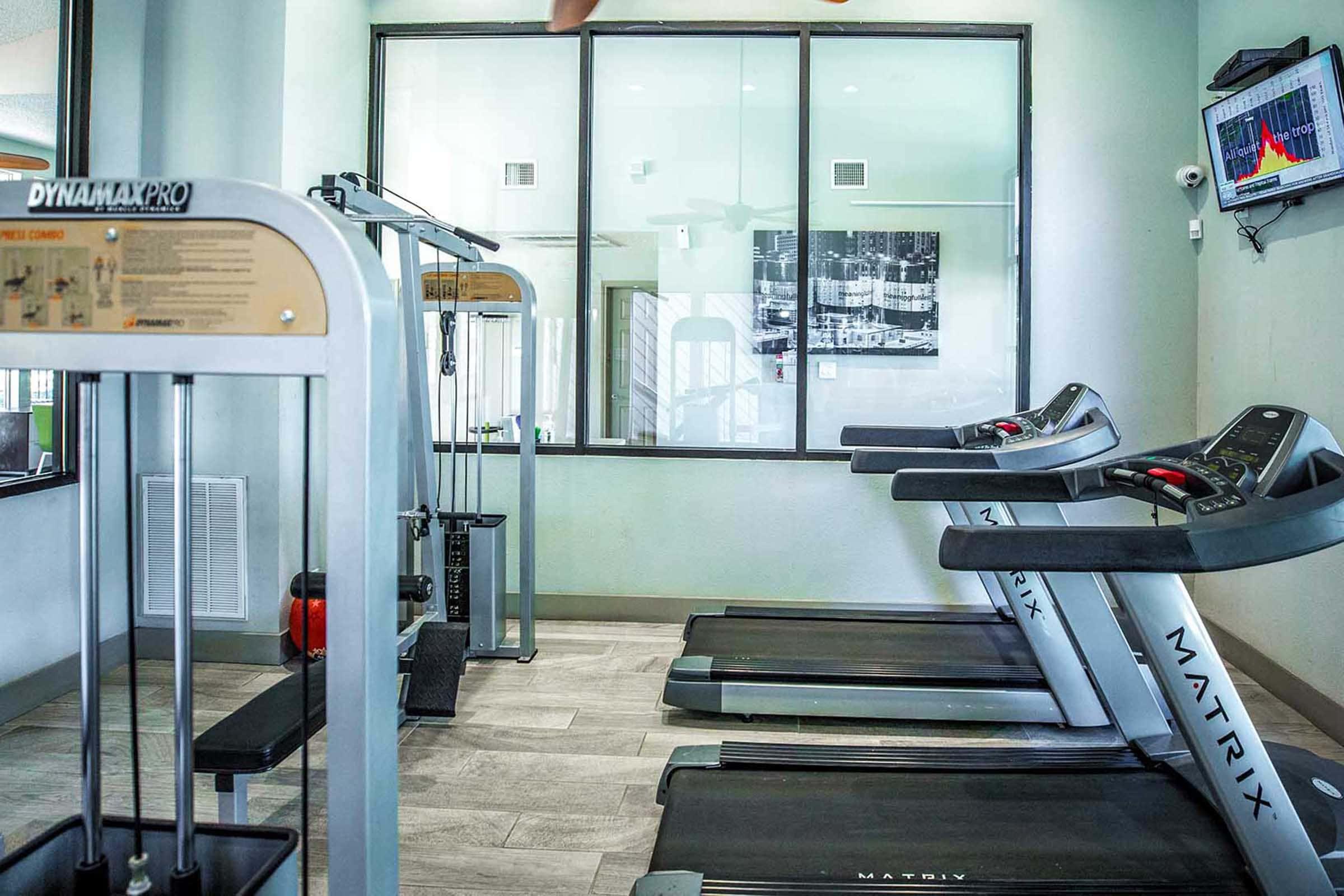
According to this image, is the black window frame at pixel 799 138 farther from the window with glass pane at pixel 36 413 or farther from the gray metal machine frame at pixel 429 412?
the window with glass pane at pixel 36 413

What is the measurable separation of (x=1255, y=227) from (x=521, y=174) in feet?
10.6

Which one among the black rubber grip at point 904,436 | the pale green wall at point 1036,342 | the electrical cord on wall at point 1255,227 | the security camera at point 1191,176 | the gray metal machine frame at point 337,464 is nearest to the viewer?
the gray metal machine frame at point 337,464

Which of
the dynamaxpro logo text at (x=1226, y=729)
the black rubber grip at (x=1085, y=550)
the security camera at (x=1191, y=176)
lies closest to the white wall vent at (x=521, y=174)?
the security camera at (x=1191, y=176)

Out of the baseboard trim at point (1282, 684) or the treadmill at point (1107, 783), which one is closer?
the treadmill at point (1107, 783)

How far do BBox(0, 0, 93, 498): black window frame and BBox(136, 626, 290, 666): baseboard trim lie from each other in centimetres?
78

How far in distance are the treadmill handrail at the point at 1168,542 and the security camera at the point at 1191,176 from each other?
10.2ft

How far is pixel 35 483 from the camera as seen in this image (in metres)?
3.46

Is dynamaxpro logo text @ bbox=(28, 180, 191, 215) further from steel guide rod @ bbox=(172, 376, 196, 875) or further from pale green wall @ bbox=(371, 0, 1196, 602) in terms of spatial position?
pale green wall @ bbox=(371, 0, 1196, 602)

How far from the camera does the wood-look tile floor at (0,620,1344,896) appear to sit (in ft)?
8.06

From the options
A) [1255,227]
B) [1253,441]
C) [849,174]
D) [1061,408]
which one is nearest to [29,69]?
[849,174]

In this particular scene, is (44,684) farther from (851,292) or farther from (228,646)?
(851,292)

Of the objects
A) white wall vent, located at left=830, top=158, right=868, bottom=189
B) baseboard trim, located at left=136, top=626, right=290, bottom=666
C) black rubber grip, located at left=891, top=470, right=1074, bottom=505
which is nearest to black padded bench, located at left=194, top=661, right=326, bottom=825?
black rubber grip, located at left=891, top=470, right=1074, bottom=505

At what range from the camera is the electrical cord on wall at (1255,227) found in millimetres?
3725

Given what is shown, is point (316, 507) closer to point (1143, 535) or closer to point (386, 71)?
point (386, 71)
